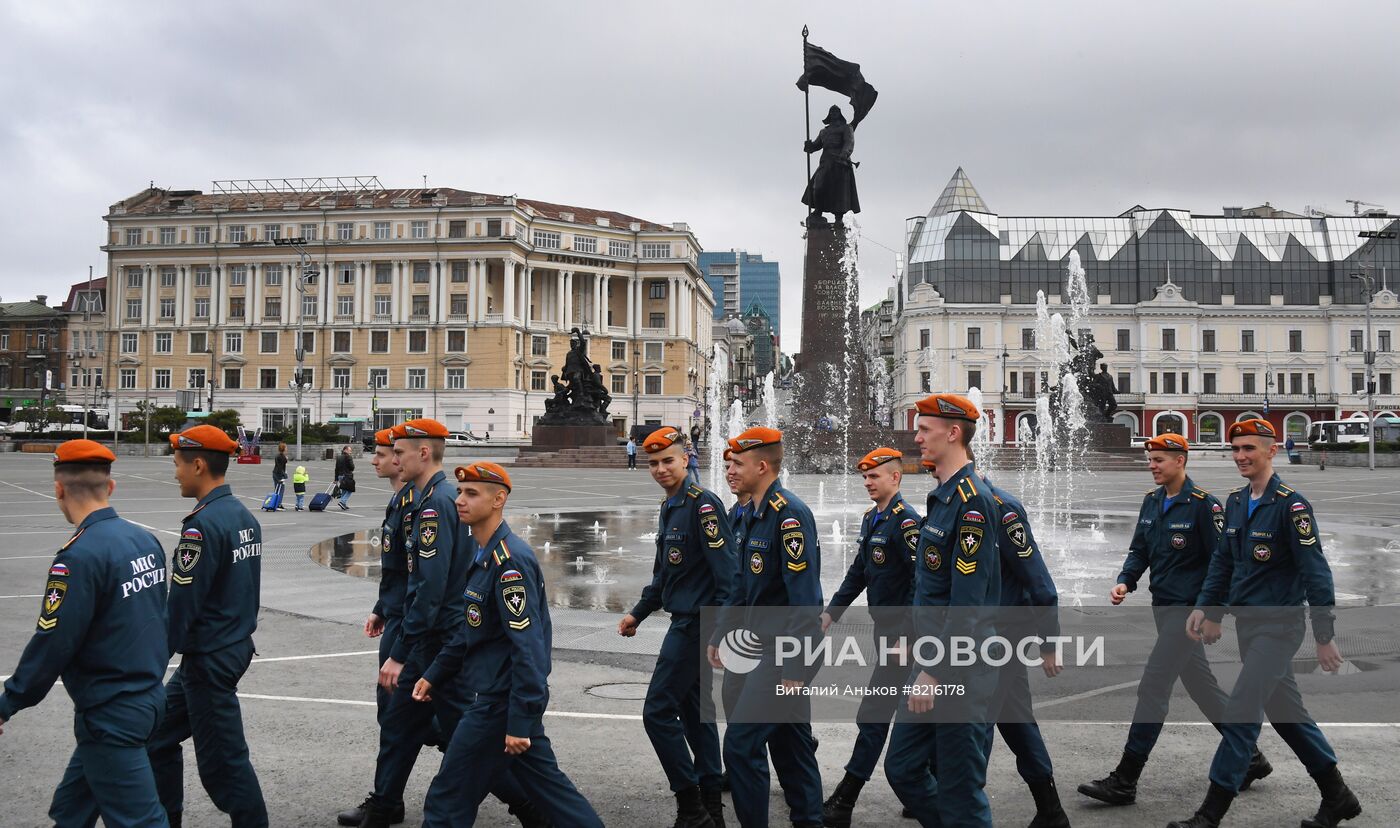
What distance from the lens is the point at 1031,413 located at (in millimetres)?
83938

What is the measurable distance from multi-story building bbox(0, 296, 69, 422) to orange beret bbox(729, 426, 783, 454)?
116 metres

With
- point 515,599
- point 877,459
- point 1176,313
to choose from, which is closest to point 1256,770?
point 877,459

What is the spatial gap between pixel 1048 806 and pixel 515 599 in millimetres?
2708

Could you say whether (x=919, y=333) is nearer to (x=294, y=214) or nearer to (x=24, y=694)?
(x=294, y=214)

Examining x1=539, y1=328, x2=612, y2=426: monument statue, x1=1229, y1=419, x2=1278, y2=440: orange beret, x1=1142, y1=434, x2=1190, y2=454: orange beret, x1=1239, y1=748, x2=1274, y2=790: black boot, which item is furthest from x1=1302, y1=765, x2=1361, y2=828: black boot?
x1=539, y1=328, x2=612, y2=426: monument statue

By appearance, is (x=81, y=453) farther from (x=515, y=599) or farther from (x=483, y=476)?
(x=515, y=599)

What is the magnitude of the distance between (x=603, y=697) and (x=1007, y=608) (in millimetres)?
3718

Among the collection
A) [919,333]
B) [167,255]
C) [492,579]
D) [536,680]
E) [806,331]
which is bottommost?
[536,680]

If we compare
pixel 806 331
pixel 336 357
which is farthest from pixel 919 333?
pixel 806 331

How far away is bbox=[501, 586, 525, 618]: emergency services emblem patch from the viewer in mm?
4531

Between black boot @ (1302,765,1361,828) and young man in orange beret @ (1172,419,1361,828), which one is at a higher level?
young man in orange beret @ (1172,419,1361,828)

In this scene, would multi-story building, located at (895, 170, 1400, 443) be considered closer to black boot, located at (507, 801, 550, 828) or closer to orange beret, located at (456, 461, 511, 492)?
black boot, located at (507, 801, 550, 828)

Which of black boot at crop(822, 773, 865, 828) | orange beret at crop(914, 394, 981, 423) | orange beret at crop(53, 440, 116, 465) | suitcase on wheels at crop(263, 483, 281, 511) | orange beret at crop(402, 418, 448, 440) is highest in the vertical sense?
orange beret at crop(914, 394, 981, 423)

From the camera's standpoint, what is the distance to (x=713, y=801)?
210 inches
